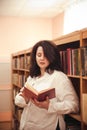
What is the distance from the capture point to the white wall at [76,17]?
386 centimetres

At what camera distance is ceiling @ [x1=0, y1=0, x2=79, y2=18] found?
4270 millimetres

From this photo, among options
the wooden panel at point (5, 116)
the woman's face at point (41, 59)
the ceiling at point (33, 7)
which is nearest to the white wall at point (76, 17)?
the ceiling at point (33, 7)

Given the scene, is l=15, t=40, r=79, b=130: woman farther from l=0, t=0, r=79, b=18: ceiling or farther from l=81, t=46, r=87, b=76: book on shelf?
l=0, t=0, r=79, b=18: ceiling

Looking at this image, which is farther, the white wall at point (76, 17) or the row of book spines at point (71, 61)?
the white wall at point (76, 17)

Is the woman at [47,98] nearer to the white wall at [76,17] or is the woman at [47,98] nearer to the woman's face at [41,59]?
the woman's face at [41,59]

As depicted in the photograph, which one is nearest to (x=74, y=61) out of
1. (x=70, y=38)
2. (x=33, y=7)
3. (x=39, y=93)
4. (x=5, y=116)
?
(x=70, y=38)

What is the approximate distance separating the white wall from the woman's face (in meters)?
1.99

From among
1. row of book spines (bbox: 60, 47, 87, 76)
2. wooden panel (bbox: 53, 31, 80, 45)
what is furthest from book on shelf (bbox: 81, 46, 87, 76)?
wooden panel (bbox: 53, 31, 80, 45)

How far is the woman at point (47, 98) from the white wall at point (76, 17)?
1990 mm

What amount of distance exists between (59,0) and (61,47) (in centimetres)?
206

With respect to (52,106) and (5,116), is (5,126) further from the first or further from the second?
(52,106)

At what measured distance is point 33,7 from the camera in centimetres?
466

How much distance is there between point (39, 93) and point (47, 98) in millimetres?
76

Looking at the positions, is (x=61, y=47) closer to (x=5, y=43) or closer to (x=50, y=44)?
(x=50, y=44)
